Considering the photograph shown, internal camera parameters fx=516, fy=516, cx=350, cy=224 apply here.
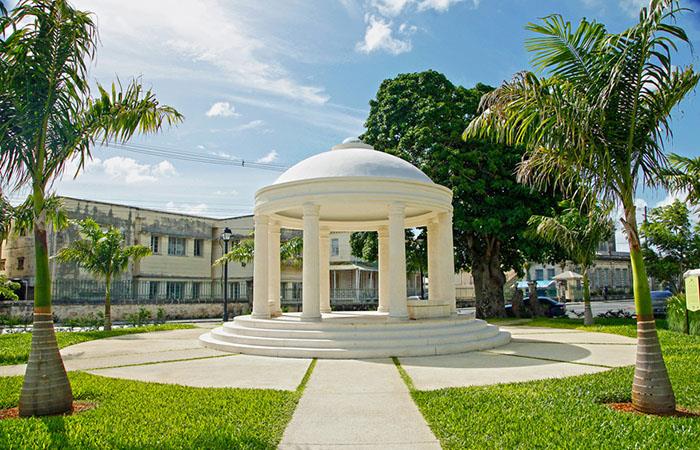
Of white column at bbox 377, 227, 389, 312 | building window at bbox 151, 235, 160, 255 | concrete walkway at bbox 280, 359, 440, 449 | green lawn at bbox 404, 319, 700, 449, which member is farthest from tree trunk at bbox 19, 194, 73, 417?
building window at bbox 151, 235, 160, 255

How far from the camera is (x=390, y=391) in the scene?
890 cm

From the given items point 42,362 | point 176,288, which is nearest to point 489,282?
point 42,362

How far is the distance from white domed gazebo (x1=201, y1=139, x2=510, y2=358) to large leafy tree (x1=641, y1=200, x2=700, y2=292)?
13409mm

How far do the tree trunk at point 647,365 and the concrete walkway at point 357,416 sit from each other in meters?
3.12

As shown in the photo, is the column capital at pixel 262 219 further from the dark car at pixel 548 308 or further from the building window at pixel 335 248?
the building window at pixel 335 248

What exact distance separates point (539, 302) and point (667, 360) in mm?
19092

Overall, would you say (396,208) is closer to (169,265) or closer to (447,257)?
(447,257)

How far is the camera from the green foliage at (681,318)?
1778 centimetres

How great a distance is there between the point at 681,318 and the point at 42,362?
787 inches

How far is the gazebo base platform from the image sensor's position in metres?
13.1

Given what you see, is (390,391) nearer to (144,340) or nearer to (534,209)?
(144,340)

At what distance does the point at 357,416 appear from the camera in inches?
287

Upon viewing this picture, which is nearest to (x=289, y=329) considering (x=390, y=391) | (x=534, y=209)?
(x=390, y=391)

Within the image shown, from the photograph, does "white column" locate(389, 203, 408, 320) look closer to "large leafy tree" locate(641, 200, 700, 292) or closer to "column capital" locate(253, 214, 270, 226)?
"column capital" locate(253, 214, 270, 226)
